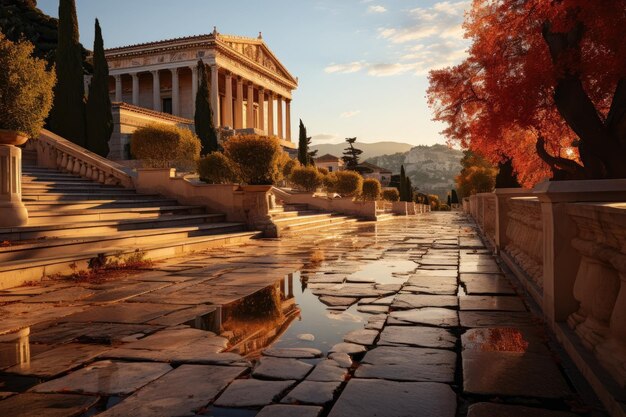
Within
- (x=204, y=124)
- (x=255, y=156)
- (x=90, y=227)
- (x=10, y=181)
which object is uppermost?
(x=204, y=124)

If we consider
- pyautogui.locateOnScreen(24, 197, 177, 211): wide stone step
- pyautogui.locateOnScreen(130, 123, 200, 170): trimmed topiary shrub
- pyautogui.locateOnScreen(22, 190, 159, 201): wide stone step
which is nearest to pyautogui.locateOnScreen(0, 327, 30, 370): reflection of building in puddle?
pyautogui.locateOnScreen(24, 197, 177, 211): wide stone step

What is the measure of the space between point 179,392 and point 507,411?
1911 mm

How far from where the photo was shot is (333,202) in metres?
27.8

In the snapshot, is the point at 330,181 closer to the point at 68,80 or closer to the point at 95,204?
the point at 68,80

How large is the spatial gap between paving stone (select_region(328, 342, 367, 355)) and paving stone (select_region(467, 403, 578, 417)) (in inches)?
47.2

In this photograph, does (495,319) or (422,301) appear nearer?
(495,319)

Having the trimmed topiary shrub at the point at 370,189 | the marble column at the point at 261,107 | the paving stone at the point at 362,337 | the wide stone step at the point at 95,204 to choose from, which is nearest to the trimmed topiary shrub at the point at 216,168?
the wide stone step at the point at 95,204

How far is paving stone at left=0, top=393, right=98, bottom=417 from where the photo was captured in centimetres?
275

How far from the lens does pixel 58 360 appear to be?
370 centimetres

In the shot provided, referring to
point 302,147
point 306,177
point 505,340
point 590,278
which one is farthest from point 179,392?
point 302,147

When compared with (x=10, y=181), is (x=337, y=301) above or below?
below

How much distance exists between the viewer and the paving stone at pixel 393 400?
107 inches

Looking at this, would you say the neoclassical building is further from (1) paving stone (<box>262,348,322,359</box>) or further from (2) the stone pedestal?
(1) paving stone (<box>262,348,322,359</box>)

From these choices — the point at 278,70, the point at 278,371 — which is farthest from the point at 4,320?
the point at 278,70
